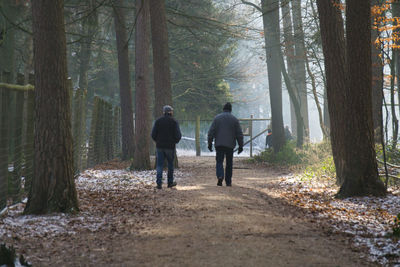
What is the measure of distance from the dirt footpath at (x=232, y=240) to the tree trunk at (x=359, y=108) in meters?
1.71

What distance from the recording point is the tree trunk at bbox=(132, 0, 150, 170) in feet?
49.4

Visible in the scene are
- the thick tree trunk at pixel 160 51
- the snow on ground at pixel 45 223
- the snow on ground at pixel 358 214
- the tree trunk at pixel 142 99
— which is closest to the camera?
the snow on ground at pixel 358 214

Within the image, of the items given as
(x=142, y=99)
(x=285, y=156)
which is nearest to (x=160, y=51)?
(x=142, y=99)

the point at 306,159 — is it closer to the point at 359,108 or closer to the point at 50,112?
the point at 359,108

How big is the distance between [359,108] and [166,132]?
4446 mm

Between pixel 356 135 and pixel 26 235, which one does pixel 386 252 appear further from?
pixel 26 235

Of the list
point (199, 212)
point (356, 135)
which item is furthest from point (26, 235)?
point (356, 135)

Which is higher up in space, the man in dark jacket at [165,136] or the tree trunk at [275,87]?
the tree trunk at [275,87]

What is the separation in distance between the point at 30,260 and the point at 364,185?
6570 millimetres

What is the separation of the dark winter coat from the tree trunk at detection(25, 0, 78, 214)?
443 centimetres

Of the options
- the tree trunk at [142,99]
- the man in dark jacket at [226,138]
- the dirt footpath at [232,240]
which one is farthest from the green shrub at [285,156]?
the dirt footpath at [232,240]

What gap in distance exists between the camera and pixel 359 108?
8.86m

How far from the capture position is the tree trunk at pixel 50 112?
712cm

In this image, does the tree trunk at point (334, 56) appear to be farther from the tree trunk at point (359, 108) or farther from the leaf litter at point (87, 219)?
the leaf litter at point (87, 219)
